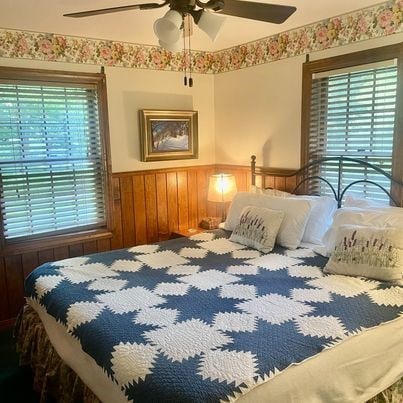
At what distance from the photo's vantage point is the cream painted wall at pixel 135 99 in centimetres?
364

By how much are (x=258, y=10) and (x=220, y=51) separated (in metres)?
2.13

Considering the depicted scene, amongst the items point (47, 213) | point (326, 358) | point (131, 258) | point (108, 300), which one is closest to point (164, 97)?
point (47, 213)

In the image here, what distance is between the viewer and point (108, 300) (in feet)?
6.64

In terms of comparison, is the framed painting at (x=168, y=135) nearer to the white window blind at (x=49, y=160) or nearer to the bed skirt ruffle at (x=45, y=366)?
the white window blind at (x=49, y=160)

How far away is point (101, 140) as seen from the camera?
3607 mm

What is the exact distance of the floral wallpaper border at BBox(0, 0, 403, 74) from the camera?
282 cm

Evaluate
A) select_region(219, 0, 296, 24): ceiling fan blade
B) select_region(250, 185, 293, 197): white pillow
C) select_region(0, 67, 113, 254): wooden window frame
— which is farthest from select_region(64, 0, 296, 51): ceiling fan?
select_region(250, 185, 293, 197): white pillow

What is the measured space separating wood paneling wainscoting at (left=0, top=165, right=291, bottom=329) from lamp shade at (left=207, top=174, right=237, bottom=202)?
0.66 feet

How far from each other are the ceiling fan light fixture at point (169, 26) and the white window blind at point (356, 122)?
1.57 m

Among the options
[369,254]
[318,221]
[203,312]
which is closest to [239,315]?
[203,312]

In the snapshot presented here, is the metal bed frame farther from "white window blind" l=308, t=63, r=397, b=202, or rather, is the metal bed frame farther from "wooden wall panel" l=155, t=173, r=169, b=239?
"wooden wall panel" l=155, t=173, r=169, b=239

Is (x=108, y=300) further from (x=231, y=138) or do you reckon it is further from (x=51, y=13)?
(x=231, y=138)

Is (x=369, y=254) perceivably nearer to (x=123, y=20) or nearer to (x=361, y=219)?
(x=361, y=219)

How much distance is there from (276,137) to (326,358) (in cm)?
245
